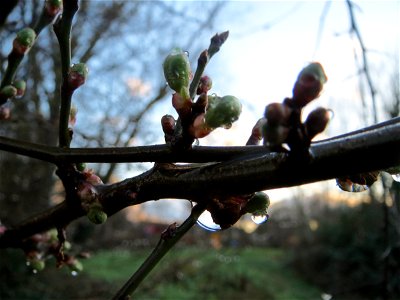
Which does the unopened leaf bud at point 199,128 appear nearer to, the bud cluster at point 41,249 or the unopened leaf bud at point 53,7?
the unopened leaf bud at point 53,7

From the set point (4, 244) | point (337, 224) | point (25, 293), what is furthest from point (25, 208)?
point (337, 224)

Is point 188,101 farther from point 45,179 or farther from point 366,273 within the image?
point 366,273

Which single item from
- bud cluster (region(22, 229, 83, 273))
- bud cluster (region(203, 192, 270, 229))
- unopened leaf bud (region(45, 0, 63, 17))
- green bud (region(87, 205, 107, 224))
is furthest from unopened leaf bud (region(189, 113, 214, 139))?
bud cluster (region(22, 229, 83, 273))

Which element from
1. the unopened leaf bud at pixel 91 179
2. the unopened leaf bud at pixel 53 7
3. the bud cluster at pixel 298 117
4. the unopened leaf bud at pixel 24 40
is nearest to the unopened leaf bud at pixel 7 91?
the unopened leaf bud at pixel 24 40

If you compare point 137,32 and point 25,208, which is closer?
point 25,208

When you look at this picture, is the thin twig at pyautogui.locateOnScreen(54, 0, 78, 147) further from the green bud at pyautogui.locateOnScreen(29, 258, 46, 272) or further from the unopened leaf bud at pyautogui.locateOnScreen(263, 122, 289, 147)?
the green bud at pyautogui.locateOnScreen(29, 258, 46, 272)
